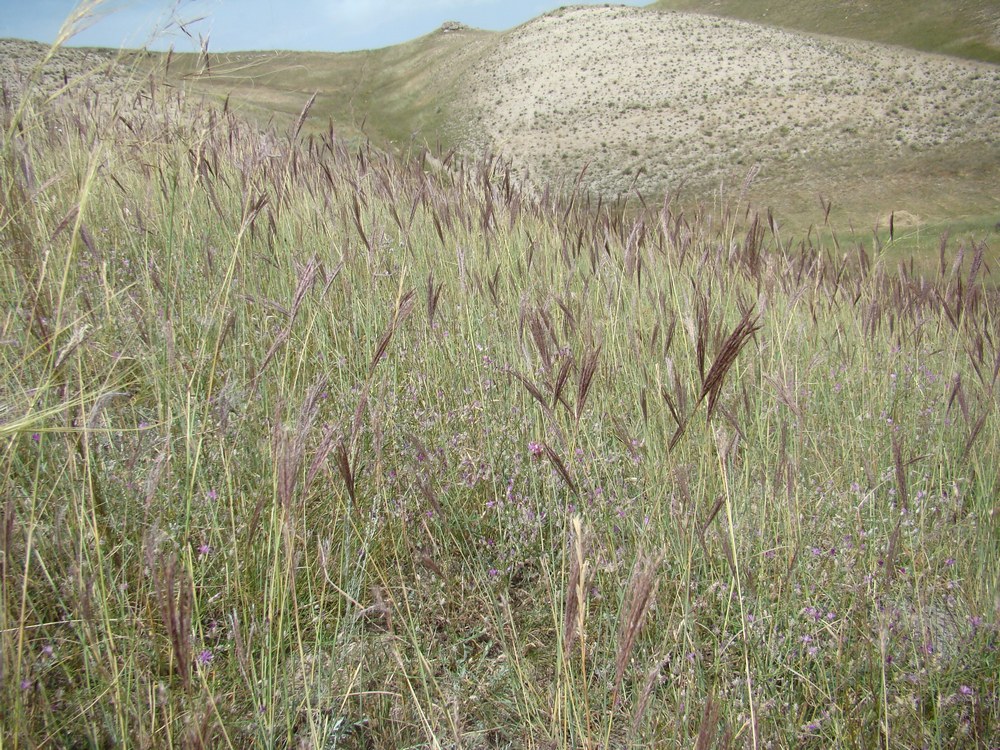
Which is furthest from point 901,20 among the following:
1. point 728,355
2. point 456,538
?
point 728,355

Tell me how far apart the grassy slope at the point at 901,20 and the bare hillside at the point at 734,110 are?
415cm

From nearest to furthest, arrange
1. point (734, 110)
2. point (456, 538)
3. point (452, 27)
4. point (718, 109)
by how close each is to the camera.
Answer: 1. point (456, 538)
2. point (734, 110)
3. point (718, 109)
4. point (452, 27)

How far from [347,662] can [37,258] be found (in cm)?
149

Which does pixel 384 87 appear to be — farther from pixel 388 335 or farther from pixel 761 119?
pixel 388 335

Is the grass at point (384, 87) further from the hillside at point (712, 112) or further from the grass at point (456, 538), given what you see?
the grass at point (456, 538)

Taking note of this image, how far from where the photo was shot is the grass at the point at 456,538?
108 cm

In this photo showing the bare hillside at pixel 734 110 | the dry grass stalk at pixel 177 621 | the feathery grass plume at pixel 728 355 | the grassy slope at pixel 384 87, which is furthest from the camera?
the grassy slope at pixel 384 87

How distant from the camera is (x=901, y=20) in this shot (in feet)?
95.7

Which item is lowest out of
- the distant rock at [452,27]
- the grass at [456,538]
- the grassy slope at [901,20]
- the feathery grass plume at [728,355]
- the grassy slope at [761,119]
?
the grass at [456,538]

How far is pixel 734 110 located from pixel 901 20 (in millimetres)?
16829

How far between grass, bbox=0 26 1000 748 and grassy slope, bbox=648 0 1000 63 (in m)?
28.8

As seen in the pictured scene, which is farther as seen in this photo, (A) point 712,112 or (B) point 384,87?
(B) point 384,87

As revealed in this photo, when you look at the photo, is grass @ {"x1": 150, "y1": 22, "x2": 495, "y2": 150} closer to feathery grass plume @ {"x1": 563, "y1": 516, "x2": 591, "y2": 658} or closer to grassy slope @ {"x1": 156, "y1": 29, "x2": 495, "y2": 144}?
grassy slope @ {"x1": 156, "y1": 29, "x2": 495, "y2": 144}

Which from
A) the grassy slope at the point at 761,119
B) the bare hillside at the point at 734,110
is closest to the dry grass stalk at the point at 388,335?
the grassy slope at the point at 761,119
